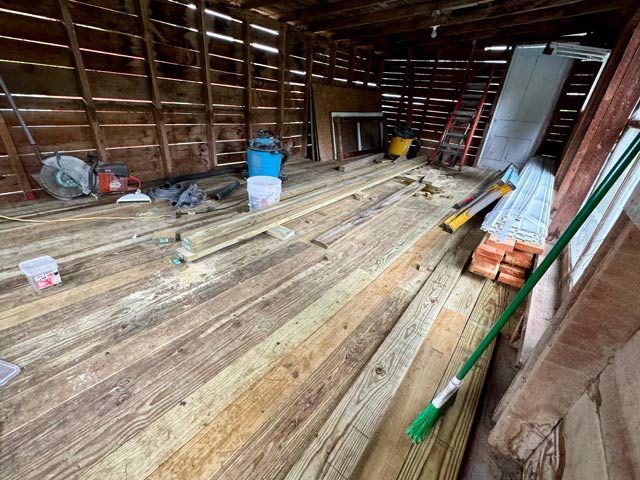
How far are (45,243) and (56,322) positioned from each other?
1.04 m

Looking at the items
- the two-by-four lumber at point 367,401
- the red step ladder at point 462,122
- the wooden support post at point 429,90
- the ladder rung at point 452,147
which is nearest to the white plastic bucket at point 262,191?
the two-by-four lumber at point 367,401

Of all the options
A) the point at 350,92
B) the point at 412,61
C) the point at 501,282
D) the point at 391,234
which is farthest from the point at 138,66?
the point at 412,61

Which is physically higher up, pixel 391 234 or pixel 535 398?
pixel 535 398

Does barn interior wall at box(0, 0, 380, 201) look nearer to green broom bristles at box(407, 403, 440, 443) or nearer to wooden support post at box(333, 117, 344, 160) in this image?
wooden support post at box(333, 117, 344, 160)

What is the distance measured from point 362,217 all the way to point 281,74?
316cm

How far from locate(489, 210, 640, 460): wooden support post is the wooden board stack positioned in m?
1.29

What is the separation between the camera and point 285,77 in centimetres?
A: 471

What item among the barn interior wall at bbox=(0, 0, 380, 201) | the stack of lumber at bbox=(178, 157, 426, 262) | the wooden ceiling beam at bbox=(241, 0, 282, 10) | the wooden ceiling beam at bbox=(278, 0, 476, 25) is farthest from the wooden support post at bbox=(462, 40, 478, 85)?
the wooden ceiling beam at bbox=(241, 0, 282, 10)

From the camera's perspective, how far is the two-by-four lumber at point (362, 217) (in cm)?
246

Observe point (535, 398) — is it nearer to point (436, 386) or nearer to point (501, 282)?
point (436, 386)

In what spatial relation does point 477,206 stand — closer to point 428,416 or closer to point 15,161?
point 428,416

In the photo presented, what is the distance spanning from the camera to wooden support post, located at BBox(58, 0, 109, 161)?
2.59 metres

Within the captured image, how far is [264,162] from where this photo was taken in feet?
11.1

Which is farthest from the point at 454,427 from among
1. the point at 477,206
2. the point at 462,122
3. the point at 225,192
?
the point at 462,122
